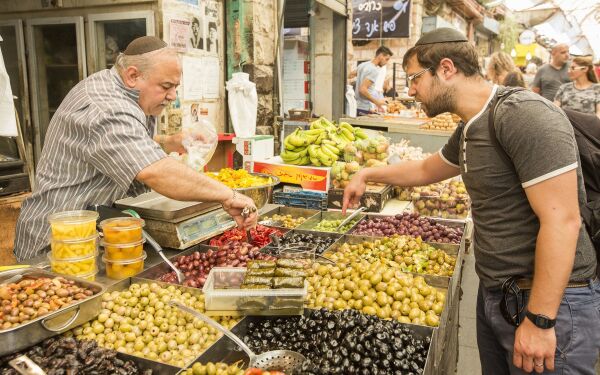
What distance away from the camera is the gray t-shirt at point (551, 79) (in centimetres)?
959

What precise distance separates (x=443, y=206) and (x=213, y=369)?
Result: 2916 millimetres

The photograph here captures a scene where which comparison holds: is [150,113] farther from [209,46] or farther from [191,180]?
[209,46]

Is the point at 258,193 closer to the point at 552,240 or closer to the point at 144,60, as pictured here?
the point at 144,60

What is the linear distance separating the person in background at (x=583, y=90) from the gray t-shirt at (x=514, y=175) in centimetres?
634

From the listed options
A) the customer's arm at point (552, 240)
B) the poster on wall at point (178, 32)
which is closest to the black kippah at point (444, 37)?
the customer's arm at point (552, 240)

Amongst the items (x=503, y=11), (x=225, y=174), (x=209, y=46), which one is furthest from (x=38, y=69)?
(x=503, y=11)

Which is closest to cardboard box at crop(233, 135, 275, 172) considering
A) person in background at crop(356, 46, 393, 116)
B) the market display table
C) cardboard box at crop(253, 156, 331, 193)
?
cardboard box at crop(253, 156, 331, 193)

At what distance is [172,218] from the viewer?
9.14 ft

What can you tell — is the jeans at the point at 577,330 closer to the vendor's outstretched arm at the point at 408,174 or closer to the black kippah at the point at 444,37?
the vendor's outstretched arm at the point at 408,174

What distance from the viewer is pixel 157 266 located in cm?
267

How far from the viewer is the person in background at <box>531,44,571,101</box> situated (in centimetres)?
936

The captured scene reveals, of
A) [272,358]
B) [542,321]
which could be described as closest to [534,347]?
[542,321]

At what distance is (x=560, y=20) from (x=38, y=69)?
2494cm

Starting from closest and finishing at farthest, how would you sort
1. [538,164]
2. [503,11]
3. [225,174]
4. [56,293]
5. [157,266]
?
[538,164], [56,293], [157,266], [225,174], [503,11]
